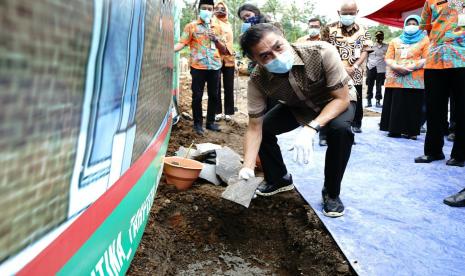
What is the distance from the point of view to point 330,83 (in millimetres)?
2211

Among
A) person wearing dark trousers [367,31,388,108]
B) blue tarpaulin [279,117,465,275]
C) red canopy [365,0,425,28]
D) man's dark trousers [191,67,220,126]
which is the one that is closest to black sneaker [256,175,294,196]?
blue tarpaulin [279,117,465,275]

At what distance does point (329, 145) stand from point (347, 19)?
6.98 feet

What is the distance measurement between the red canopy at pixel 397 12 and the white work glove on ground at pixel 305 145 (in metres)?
7.95

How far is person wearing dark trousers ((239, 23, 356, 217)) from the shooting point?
2.11m

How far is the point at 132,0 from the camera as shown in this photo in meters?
1.23

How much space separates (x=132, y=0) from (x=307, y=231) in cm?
170

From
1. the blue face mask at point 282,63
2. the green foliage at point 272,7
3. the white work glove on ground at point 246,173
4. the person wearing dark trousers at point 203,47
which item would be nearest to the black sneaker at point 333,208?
the white work glove on ground at point 246,173

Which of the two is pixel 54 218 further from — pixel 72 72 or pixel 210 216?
pixel 210 216

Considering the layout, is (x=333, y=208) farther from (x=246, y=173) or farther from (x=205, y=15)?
(x=205, y=15)

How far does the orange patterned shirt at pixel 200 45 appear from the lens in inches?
179

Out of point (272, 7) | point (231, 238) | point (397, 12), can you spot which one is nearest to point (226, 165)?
point (231, 238)

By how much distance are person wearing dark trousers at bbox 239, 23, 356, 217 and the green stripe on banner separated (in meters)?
0.75

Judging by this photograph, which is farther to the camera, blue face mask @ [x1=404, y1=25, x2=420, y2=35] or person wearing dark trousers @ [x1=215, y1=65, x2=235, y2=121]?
person wearing dark trousers @ [x1=215, y1=65, x2=235, y2=121]

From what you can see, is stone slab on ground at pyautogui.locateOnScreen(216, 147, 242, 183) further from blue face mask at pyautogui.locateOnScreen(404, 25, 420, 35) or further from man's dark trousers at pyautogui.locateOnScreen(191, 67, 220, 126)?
blue face mask at pyautogui.locateOnScreen(404, 25, 420, 35)
